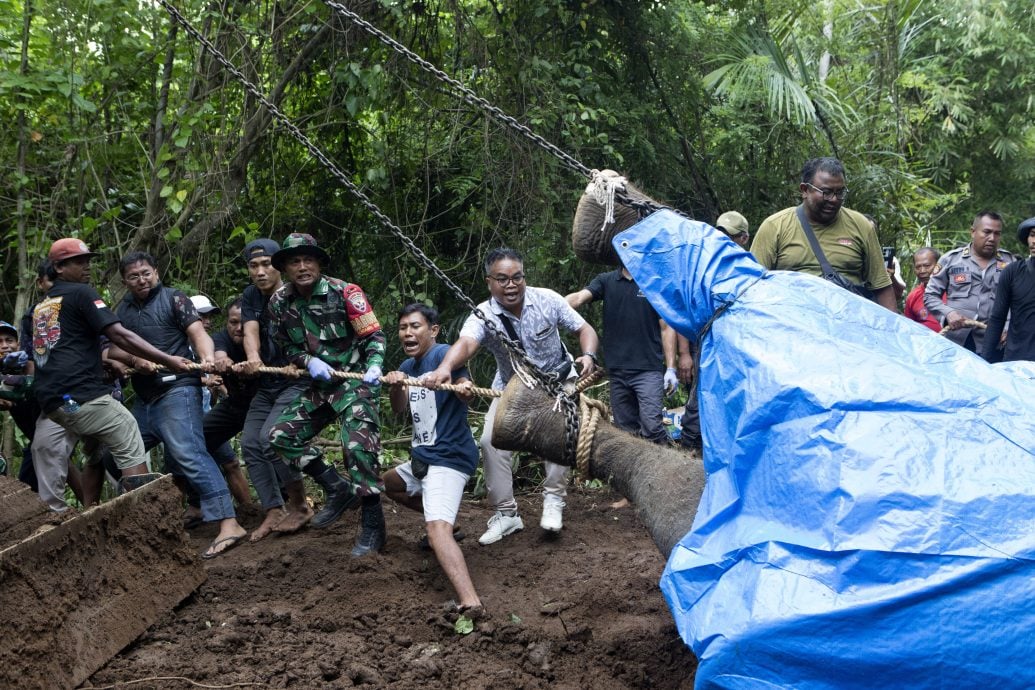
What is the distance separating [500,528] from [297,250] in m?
2.06

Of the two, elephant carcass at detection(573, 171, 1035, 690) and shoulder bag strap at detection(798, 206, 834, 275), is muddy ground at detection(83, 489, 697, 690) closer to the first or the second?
elephant carcass at detection(573, 171, 1035, 690)

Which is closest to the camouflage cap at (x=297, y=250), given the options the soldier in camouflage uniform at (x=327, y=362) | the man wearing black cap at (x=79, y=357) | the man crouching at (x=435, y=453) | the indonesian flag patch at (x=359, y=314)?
the soldier in camouflage uniform at (x=327, y=362)

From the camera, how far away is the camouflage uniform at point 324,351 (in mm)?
5668

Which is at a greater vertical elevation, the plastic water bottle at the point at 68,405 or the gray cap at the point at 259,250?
the gray cap at the point at 259,250

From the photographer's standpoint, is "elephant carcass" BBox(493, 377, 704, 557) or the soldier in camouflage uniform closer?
"elephant carcass" BBox(493, 377, 704, 557)

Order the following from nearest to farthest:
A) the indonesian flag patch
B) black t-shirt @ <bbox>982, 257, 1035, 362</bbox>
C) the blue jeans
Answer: the indonesian flag patch
the blue jeans
black t-shirt @ <bbox>982, 257, 1035, 362</bbox>

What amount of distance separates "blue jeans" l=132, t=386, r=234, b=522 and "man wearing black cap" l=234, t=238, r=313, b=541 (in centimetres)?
24

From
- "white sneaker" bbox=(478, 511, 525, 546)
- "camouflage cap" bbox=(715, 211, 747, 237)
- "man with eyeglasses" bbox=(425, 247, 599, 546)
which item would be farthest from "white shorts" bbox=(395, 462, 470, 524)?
"camouflage cap" bbox=(715, 211, 747, 237)

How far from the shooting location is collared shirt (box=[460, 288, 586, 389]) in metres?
5.60

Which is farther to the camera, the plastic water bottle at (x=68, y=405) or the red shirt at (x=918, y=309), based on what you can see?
the red shirt at (x=918, y=309)

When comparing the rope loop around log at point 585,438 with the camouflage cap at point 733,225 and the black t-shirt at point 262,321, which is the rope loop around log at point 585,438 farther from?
the camouflage cap at point 733,225

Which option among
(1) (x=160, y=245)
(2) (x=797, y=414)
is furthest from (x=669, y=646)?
(1) (x=160, y=245)

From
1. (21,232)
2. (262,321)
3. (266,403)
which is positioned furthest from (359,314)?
(21,232)

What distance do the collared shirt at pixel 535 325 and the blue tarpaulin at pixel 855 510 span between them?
91.6 inches
